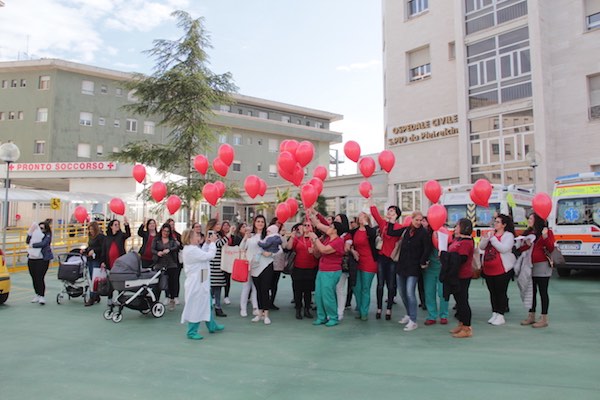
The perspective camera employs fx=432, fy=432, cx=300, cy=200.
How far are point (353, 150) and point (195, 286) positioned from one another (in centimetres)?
477

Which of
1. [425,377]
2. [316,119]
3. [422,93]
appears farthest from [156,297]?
[316,119]

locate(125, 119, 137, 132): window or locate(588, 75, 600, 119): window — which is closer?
locate(588, 75, 600, 119): window

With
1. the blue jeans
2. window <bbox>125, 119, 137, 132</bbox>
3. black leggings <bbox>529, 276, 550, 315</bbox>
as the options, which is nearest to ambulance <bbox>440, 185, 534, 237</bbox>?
black leggings <bbox>529, 276, 550, 315</bbox>

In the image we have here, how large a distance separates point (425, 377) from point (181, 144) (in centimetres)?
1474

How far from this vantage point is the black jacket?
6.08 meters

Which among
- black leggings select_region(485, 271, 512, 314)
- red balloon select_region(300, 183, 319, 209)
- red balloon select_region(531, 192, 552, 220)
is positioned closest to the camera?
black leggings select_region(485, 271, 512, 314)

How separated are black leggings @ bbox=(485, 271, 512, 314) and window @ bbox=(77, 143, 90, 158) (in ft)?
117

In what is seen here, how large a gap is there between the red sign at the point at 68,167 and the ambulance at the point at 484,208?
1920cm

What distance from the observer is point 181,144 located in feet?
55.9

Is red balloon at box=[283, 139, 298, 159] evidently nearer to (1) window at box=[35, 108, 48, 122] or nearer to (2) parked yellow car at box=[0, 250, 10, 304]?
(2) parked yellow car at box=[0, 250, 10, 304]

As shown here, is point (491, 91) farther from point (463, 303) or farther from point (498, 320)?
point (463, 303)

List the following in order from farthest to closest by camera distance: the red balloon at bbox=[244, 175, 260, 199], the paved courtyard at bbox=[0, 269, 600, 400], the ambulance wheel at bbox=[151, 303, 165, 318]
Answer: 1. the red balloon at bbox=[244, 175, 260, 199]
2. the ambulance wheel at bbox=[151, 303, 165, 318]
3. the paved courtyard at bbox=[0, 269, 600, 400]

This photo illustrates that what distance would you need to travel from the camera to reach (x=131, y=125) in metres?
37.6

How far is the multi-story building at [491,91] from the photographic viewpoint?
16.2 m
